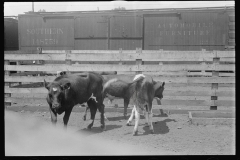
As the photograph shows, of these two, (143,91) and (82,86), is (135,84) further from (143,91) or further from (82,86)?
(82,86)

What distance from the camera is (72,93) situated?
17.9 feet

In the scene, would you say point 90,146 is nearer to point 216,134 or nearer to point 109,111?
point 216,134

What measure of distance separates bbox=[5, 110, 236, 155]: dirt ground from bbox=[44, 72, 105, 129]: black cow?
484 mm

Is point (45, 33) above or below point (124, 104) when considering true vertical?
above

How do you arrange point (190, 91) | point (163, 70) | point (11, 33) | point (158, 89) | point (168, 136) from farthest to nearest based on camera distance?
point (11, 33), point (163, 70), point (190, 91), point (158, 89), point (168, 136)

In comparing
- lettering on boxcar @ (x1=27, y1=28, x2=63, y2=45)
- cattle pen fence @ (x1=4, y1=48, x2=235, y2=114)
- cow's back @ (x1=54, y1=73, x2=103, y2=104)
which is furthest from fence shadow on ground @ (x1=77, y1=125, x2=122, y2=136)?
lettering on boxcar @ (x1=27, y1=28, x2=63, y2=45)

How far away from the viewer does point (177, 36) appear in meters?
18.2

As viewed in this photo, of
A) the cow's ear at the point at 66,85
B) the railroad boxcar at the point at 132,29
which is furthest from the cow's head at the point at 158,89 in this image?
the railroad boxcar at the point at 132,29

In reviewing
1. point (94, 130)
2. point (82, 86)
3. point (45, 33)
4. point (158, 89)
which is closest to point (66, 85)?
point (82, 86)

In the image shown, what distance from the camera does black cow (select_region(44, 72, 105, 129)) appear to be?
16.5ft

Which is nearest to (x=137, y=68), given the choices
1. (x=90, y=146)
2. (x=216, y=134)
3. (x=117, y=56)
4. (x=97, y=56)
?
(x=117, y=56)

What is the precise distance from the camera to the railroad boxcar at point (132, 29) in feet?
58.5

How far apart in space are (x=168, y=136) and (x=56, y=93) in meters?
2.58

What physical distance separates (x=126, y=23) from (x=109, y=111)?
39.7ft
